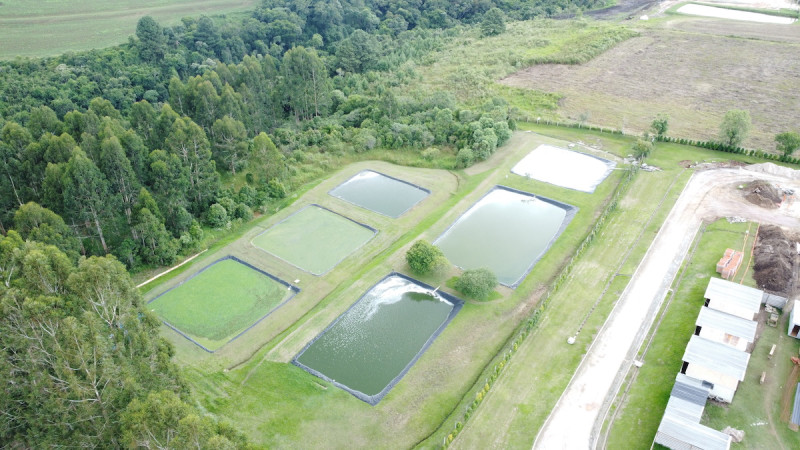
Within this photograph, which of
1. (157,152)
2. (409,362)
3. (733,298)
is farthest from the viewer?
(157,152)

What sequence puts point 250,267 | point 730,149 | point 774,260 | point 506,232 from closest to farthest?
point 774,260 → point 250,267 → point 506,232 → point 730,149

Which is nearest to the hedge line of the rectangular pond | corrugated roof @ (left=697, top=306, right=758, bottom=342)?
the rectangular pond

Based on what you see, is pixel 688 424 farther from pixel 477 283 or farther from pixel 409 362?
pixel 409 362

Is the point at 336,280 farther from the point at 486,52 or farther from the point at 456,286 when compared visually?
the point at 486,52

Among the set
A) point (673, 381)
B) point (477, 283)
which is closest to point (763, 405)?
point (673, 381)

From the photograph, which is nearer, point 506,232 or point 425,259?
point 425,259

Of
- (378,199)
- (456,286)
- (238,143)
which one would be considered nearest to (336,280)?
(456,286)

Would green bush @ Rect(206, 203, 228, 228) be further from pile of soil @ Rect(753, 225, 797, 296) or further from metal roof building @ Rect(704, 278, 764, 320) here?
pile of soil @ Rect(753, 225, 797, 296)

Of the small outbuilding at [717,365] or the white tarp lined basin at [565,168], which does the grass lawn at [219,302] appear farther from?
the white tarp lined basin at [565,168]
